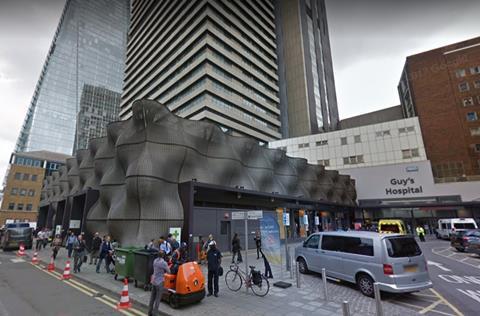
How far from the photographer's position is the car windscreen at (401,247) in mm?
7396

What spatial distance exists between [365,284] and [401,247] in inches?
67.3

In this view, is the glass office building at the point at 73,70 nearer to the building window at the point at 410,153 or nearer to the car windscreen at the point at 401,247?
the building window at the point at 410,153

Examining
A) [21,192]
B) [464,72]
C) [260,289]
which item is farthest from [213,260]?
[21,192]

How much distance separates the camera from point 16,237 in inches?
856

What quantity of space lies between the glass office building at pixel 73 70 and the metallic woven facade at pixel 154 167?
309ft

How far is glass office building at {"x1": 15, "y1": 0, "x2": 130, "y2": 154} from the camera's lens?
99.3 meters

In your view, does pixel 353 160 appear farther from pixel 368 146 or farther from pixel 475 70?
pixel 475 70

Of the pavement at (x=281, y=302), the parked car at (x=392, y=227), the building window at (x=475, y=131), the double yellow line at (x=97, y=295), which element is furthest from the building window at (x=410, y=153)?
the double yellow line at (x=97, y=295)

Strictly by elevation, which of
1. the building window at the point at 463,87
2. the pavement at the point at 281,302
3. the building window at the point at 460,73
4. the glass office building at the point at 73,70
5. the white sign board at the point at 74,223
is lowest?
the pavement at the point at 281,302

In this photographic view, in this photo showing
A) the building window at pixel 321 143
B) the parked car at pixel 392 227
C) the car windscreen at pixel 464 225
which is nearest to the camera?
the parked car at pixel 392 227

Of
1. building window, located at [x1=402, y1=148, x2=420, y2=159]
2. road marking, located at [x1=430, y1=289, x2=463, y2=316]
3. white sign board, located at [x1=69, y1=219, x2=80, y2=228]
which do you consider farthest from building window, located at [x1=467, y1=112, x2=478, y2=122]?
white sign board, located at [x1=69, y1=219, x2=80, y2=228]

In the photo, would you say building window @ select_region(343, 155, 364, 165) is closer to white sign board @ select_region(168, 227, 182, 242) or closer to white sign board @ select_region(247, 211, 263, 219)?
white sign board @ select_region(168, 227, 182, 242)

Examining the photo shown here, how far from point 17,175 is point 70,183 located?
45.8 metres

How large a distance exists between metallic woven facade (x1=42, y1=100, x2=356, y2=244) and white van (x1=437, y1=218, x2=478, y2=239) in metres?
20.6
